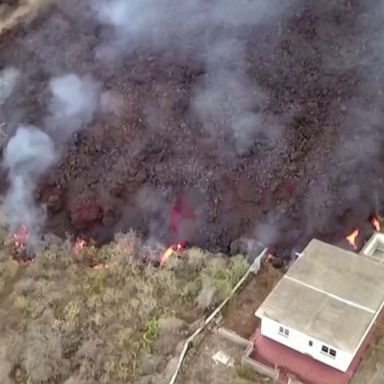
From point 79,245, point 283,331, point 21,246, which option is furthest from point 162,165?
point 283,331

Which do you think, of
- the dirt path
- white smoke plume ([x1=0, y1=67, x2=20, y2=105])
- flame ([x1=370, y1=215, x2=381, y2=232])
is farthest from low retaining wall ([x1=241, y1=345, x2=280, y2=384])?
the dirt path

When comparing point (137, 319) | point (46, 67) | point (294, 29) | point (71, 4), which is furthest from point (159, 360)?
point (71, 4)

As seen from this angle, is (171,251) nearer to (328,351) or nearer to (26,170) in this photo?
(26,170)

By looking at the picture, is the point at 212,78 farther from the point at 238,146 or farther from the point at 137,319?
the point at 137,319

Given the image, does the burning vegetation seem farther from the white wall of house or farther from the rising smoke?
the white wall of house

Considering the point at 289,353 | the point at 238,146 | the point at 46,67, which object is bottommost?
the point at 289,353

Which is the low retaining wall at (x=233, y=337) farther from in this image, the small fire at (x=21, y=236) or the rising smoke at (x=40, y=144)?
the small fire at (x=21, y=236)

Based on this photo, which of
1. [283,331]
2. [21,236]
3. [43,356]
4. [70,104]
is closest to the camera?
[283,331]
